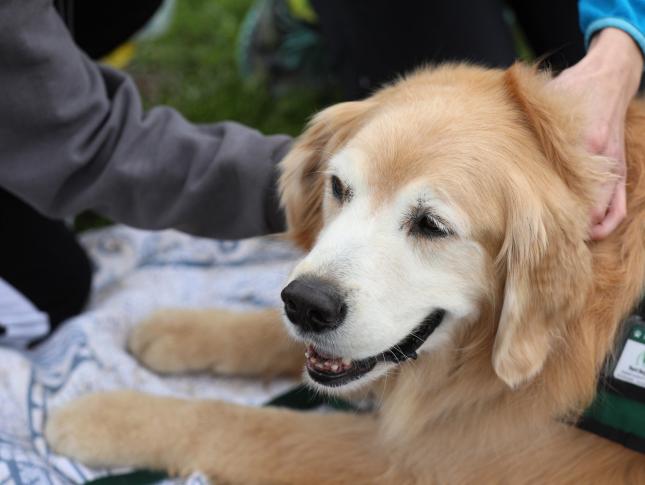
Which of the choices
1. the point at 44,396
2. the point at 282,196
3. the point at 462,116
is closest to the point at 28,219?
the point at 44,396

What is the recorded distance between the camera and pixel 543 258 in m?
1.61

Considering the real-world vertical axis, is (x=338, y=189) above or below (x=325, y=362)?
above

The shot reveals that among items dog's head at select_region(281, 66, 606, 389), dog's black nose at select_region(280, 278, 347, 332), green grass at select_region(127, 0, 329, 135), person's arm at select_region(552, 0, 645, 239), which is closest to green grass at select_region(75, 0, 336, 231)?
green grass at select_region(127, 0, 329, 135)

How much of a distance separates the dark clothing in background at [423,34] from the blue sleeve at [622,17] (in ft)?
1.98

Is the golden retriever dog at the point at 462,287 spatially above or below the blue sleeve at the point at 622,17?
below

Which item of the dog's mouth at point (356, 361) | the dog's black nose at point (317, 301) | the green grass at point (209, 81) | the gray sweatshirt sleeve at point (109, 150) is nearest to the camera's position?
the dog's black nose at point (317, 301)

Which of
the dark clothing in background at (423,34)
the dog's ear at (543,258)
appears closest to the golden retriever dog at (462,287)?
the dog's ear at (543,258)

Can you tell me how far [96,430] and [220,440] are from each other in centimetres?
37

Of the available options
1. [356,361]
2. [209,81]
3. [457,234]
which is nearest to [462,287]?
[457,234]

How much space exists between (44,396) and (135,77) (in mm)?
2281

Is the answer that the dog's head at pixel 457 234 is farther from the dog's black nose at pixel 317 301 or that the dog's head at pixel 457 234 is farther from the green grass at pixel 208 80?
the green grass at pixel 208 80

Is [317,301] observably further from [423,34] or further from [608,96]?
[423,34]

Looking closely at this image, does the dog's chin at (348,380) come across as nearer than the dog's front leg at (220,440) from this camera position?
Yes

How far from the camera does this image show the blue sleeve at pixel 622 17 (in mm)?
1927
